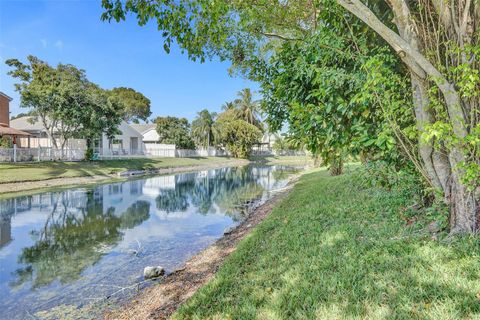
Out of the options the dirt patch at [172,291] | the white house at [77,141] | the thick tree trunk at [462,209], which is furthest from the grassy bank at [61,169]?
the thick tree trunk at [462,209]

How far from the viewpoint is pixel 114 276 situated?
6.11m

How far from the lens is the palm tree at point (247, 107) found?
54222 millimetres

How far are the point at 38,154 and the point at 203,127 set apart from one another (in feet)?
90.2

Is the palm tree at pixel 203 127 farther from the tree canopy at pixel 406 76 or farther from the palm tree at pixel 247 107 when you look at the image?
the tree canopy at pixel 406 76

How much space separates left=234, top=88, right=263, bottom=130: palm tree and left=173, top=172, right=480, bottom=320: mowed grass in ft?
163

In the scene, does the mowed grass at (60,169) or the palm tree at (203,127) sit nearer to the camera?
the mowed grass at (60,169)

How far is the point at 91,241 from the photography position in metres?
8.31

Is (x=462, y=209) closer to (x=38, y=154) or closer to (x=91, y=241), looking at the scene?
(x=91, y=241)

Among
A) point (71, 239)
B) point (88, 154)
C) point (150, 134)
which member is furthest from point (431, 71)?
point (150, 134)

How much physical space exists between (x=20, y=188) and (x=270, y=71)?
55.3 ft

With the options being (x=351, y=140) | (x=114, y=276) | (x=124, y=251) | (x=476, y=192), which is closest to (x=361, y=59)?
(x=351, y=140)

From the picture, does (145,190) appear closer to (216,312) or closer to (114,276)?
(114,276)

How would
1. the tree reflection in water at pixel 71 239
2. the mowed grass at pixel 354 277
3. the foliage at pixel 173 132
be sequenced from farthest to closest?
the foliage at pixel 173 132 → the tree reflection in water at pixel 71 239 → the mowed grass at pixel 354 277

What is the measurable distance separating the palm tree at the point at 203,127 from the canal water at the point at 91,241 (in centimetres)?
3441
